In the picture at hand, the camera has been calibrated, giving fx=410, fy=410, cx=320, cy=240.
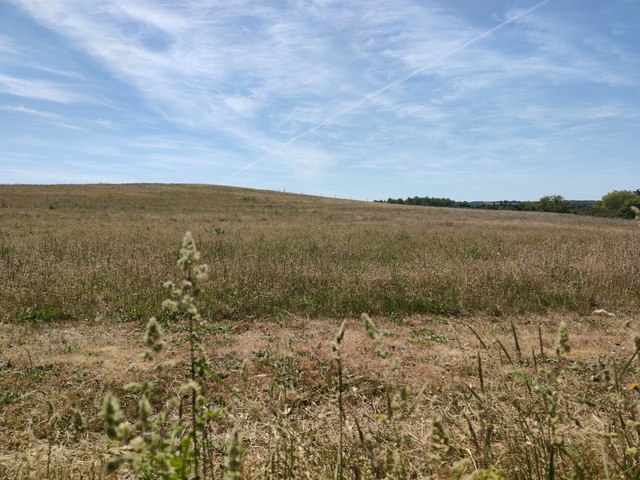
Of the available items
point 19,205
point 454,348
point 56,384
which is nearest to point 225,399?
point 56,384

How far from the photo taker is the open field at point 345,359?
2.17m

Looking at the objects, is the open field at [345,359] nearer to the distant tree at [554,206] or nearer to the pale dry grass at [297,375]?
the pale dry grass at [297,375]

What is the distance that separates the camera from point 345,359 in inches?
198

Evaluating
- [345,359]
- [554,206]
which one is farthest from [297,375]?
[554,206]

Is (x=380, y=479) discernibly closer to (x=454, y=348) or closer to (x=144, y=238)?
(x=454, y=348)

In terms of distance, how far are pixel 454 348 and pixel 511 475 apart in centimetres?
347

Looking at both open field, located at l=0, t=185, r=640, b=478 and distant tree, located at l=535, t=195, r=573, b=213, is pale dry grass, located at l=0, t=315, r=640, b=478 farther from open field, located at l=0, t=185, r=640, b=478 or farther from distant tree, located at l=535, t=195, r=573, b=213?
distant tree, located at l=535, t=195, r=573, b=213

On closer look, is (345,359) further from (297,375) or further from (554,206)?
(554,206)

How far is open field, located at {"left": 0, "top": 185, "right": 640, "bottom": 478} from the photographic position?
2.17 meters

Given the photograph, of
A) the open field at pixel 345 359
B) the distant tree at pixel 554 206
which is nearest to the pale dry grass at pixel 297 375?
the open field at pixel 345 359

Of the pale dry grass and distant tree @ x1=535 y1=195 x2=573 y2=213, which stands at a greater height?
distant tree @ x1=535 y1=195 x2=573 y2=213

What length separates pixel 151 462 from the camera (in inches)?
55.1

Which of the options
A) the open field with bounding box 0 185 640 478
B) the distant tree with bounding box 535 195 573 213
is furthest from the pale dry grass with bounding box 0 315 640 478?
the distant tree with bounding box 535 195 573 213

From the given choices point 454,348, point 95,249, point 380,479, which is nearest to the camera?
point 380,479
